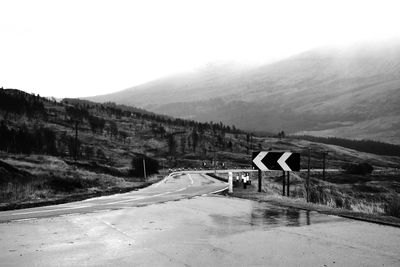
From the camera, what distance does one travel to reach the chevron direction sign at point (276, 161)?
21.0 meters

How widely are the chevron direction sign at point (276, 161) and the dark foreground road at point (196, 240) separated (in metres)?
6.91

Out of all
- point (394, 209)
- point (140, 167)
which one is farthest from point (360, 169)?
point (394, 209)

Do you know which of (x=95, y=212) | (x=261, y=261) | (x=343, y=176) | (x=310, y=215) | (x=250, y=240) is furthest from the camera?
(x=343, y=176)

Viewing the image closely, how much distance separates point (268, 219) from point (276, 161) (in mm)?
9042

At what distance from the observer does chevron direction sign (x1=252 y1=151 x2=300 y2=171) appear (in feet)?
68.8

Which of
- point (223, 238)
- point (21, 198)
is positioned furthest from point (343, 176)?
point (223, 238)

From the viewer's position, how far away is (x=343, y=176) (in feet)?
350

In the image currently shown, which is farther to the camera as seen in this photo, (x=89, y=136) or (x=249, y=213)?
(x=89, y=136)

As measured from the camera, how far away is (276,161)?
70.6 ft

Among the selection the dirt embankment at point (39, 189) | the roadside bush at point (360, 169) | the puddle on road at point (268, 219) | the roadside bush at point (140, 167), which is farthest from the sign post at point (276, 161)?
the roadside bush at point (360, 169)

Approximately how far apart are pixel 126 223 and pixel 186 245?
371 cm

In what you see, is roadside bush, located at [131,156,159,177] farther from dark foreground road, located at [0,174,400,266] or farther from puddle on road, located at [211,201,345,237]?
dark foreground road, located at [0,174,400,266]

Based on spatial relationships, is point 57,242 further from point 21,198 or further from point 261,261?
point 21,198

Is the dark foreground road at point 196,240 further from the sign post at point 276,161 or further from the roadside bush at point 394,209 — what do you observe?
the sign post at point 276,161
